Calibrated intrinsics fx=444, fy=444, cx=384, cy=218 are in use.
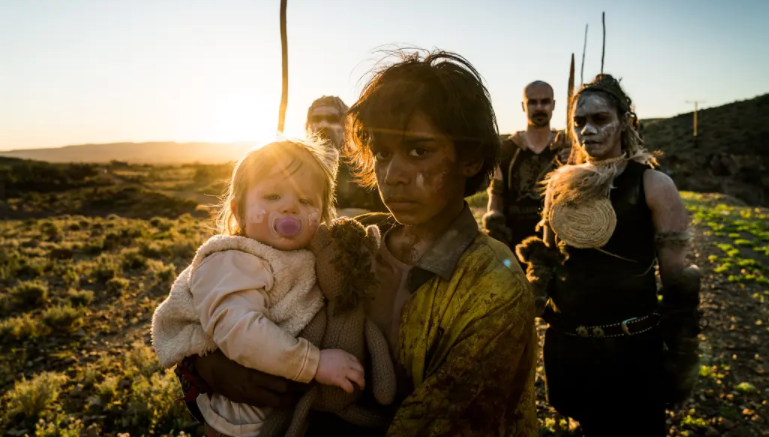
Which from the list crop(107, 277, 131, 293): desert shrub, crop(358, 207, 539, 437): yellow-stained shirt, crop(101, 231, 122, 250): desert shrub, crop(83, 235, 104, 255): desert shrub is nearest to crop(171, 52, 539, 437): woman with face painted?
crop(358, 207, 539, 437): yellow-stained shirt

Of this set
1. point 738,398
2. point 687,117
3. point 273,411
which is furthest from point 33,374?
point 687,117

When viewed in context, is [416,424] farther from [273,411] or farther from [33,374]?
[33,374]

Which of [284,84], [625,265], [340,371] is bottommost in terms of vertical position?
[340,371]

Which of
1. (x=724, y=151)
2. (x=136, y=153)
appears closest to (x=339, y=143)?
(x=724, y=151)

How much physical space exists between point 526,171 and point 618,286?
2863mm

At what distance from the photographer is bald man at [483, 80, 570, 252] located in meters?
5.47

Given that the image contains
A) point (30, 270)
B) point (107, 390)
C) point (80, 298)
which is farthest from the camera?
point (30, 270)

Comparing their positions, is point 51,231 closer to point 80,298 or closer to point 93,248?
point 93,248

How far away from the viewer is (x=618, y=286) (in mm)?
2934

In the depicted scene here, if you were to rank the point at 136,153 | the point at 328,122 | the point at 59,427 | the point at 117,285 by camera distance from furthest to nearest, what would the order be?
the point at 136,153 < the point at 117,285 < the point at 328,122 < the point at 59,427

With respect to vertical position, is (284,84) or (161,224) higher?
(284,84)

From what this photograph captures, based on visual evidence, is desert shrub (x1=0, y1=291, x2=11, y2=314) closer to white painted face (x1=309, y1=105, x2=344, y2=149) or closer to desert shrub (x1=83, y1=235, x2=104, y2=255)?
desert shrub (x1=83, y1=235, x2=104, y2=255)

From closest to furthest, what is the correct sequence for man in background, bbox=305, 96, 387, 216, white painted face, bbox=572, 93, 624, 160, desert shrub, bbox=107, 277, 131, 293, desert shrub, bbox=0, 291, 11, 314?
white painted face, bbox=572, 93, 624, 160, man in background, bbox=305, 96, 387, 216, desert shrub, bbox=0, 291, 11, 314, desert shrub, bbox=107, 277, 131, 293

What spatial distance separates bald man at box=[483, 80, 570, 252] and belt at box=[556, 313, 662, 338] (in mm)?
2387
